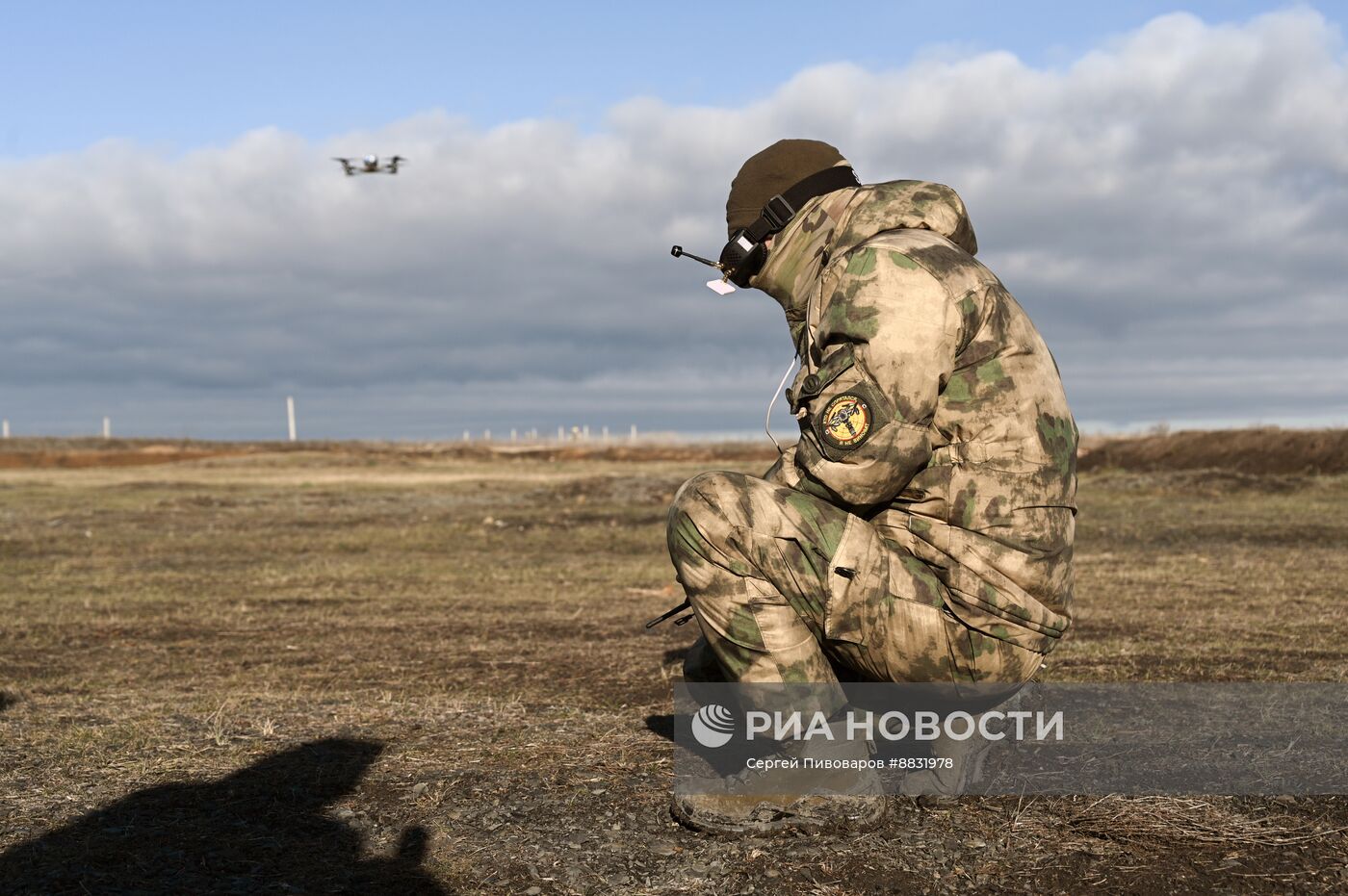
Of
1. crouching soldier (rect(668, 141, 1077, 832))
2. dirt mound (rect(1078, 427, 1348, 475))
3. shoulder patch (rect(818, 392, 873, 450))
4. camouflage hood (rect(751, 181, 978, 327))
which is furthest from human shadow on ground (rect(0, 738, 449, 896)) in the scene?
dirt mound (rect(1078, 427, 1348, 475))

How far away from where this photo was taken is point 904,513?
3863 mm

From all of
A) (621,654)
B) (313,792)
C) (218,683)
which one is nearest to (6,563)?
(218,683)

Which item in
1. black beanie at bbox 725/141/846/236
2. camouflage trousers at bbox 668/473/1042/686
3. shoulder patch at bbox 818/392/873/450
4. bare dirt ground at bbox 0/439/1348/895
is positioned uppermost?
black beanie at bbox 725/141/846/236

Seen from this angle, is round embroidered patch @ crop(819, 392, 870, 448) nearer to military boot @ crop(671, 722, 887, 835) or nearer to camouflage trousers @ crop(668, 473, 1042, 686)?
camouflage trousers @ crop(668, 473, 1042, 686)

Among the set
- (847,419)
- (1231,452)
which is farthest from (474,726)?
(1231,452)

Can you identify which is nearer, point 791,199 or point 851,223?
point 851,223

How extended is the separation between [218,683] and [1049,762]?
4.86 metres

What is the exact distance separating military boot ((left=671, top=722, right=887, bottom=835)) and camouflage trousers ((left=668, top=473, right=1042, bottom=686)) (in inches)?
9.5

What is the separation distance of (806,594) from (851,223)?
Result: 1221 mm

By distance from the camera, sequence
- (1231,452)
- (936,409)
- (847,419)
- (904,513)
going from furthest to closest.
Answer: (1231,452)
(904,513)
(936,409)
(847,419)

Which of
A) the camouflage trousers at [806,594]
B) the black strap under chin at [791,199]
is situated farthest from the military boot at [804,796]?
the black strap under chin at [791,199]

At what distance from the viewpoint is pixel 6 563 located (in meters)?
15.0

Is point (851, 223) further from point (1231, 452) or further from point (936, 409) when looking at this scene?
point (1231, 452)

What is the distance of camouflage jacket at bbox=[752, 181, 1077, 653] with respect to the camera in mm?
3525
